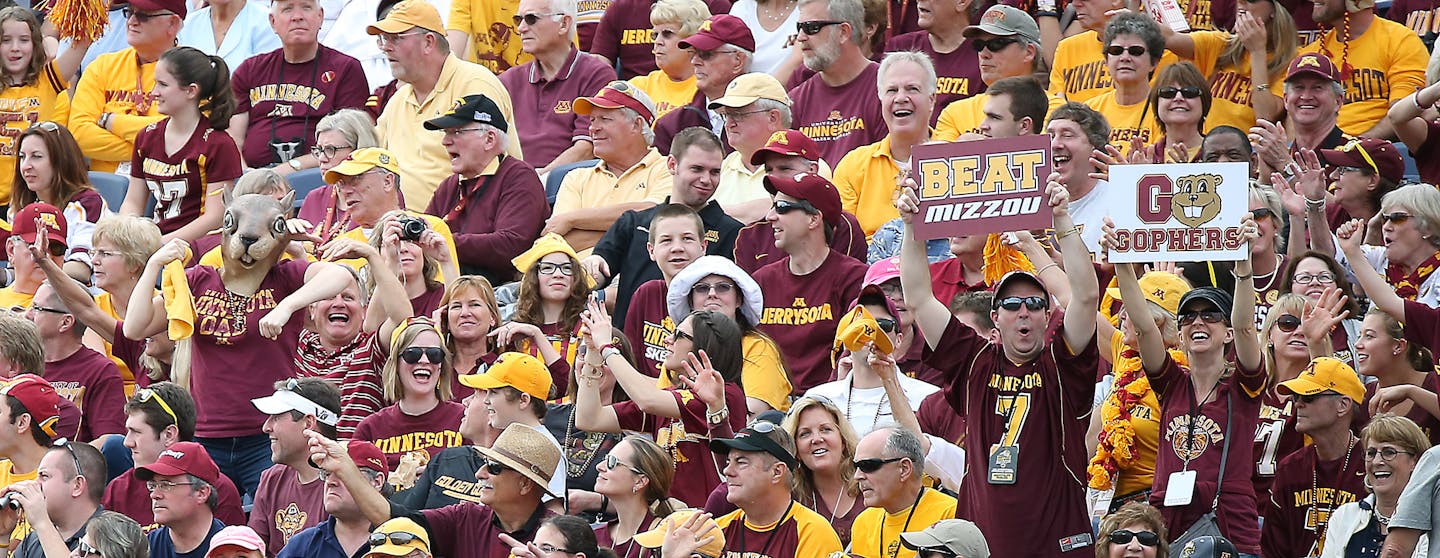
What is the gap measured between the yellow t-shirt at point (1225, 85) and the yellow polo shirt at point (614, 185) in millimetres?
2542

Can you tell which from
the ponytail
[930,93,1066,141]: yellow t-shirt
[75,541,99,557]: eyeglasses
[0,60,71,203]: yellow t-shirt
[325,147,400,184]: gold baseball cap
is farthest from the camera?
[0,60,71,203]: yellow t-shirt

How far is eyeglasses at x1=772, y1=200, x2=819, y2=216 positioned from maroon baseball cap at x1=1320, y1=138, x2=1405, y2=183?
236cm

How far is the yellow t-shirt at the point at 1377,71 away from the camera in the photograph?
11.7m

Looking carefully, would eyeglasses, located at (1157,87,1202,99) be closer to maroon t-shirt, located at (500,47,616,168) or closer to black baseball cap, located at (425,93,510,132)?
black baseball cap, located at (425,93,510,132)

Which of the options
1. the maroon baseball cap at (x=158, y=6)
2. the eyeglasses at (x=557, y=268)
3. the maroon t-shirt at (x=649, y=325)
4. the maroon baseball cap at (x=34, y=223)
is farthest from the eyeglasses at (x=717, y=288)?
the maroon baseball cap at (x=158, y=6)

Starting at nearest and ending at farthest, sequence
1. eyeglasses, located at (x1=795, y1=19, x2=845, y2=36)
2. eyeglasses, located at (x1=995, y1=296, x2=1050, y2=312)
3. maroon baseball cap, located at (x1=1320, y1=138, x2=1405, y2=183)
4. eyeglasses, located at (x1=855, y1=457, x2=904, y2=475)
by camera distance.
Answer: eyeglasses, located at (x1=995, y1=296, x2=1050, y2=312), eyeglasses, located at (x1=855, y1=457, x2=904, y2=475), maroon baseball cap, located at (x1=1320, y1=138, x2=1405, y2=183), eyeglasses, located at (x1=795, y1=19, x2=845, y2=36)

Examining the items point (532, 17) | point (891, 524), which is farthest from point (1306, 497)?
point (532, 17)

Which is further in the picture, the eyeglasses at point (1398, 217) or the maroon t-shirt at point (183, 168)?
the maroon t-shirt at point (183, 168)

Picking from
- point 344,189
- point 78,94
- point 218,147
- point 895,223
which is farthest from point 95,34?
point 895,223

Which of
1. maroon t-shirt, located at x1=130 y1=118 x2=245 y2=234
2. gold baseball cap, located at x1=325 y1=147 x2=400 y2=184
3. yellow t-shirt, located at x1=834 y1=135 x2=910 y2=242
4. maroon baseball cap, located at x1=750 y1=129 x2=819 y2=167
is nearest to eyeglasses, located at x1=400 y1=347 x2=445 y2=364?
gold baseball cap, located at x1=325 y1=147 x2=400 y2=184

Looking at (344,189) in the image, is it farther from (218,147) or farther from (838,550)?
(838,550)

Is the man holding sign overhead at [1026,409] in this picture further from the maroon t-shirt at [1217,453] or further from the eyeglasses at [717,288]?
the eyeglasses at [717,288]

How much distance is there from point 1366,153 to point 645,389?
352cm

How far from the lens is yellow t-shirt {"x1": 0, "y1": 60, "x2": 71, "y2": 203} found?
13.7 meters
